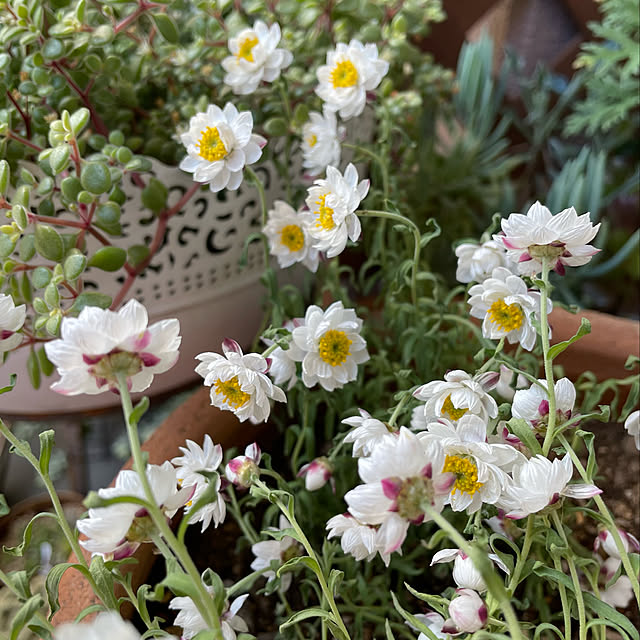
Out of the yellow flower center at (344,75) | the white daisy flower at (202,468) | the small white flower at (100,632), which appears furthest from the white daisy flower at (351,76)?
the small white flower at (100,632)

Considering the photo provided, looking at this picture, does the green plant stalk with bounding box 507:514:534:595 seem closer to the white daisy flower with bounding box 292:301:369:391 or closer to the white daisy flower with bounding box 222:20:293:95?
the white daisy flower with bounding box 292:301:369:391

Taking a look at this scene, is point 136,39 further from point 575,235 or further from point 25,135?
point 575,235

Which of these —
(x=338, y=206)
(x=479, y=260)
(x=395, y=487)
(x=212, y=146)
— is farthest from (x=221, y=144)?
(x=395, y=487)

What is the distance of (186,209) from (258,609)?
372mm

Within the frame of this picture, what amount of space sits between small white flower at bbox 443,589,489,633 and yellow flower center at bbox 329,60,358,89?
16.6 inches

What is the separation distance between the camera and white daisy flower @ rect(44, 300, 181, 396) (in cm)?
35

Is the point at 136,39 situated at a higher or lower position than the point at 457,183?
higher

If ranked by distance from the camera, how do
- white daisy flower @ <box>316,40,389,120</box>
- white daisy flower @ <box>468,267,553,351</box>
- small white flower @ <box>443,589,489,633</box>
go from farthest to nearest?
white daisy flower @ <box>316,40,389,120</box>
white daisy flower @ <box>468,267,553,351</box>
small white flower @ <box>443,589,489,633</box>

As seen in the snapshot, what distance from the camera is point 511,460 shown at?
1.38 feet

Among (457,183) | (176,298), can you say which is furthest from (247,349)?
(457,183)

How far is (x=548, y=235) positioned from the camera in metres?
0.45

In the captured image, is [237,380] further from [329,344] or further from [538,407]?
[538,407]

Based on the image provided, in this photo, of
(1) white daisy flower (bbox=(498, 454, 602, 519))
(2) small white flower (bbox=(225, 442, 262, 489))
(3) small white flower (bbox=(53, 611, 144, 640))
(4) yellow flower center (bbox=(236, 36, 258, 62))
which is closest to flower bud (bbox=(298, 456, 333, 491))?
(2) small white flower (bbox=(225, 442, 262, 489))

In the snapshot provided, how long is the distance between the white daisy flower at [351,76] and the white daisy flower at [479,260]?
158 mm
